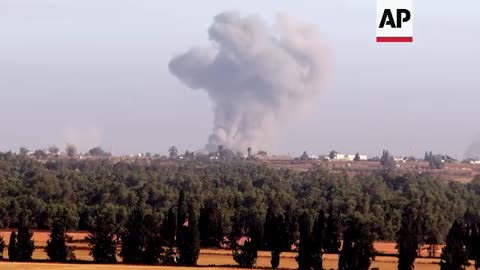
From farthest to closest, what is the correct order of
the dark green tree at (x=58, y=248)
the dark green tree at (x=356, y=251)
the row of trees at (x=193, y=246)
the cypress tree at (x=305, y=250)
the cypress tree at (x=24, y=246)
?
the dark green tree at (x=58, y=248), the cypress tree at (x=24, y=246), the cypress tree at (x=305, y=250), the row of trees at (x=193, y=246), the dark green tree at (x=356, y=251)

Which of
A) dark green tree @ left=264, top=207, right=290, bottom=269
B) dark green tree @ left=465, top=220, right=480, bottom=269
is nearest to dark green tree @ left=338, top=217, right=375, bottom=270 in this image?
dark green tree @ left=264, top=207, right=290, bottom=269

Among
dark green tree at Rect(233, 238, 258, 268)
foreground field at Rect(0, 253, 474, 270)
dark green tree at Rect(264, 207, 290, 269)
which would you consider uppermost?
dark green tree at Rect(264, 207, 290, 269)

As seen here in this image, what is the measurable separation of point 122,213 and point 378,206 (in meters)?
42.5

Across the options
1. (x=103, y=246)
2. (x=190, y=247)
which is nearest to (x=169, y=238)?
(x=190, y=247)

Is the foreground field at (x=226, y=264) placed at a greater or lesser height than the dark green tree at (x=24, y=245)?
lesser

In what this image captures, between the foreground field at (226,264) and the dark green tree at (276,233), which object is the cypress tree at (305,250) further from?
the dark green tree at (276,233)

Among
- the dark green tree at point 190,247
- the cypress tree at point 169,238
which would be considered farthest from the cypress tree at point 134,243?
the dark green tree at point 190,247

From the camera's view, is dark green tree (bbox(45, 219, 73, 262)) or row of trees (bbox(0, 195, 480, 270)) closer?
row of trees (bbox(0, 195, 480, 270))

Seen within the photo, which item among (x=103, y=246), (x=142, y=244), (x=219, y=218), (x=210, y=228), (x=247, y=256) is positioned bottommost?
(x=247, y=256)

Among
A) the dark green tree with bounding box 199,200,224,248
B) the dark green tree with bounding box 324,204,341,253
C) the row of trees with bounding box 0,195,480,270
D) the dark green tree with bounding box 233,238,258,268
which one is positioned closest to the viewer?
the row of trees with bounding box 0,195,480,270

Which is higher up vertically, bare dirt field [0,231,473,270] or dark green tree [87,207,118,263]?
dark green tree [87,207,118,263]

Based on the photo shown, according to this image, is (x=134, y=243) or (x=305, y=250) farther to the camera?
(x=134, y=243)

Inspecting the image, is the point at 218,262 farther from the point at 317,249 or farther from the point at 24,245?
the point at 24,245

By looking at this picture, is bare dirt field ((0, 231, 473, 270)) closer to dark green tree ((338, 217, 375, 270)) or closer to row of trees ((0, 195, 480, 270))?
row of trees ((0, 195, 480, 270))
